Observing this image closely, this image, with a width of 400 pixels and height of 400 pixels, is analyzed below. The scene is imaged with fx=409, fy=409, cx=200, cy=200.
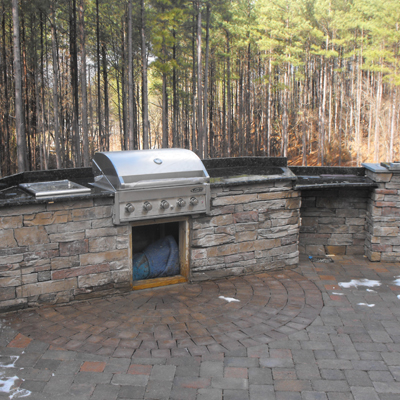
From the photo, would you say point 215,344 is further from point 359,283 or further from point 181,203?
point 359,283

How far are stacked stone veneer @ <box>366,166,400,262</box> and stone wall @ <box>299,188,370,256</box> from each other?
0.88ft

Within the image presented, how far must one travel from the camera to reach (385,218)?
5613 millimetres

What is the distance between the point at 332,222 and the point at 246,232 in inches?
63.8

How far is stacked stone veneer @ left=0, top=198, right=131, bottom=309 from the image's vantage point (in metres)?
3.94

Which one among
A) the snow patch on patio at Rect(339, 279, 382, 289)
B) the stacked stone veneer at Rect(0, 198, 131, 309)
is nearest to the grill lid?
the stacked stone veneer at Rect(0, 198, 131, 309)

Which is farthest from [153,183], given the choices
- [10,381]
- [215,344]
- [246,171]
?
[10,381]

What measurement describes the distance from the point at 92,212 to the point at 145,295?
1.09 meters

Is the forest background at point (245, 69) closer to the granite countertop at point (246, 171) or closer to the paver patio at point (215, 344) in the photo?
the granite countertop at point (246, 171)

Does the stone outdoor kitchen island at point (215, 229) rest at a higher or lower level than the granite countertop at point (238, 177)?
Answer: lower

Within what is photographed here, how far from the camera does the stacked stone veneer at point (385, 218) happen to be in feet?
18.2

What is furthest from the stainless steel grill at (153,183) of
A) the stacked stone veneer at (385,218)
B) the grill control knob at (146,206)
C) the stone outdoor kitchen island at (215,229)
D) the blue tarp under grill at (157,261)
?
the stacked stone veneer at (385,218)

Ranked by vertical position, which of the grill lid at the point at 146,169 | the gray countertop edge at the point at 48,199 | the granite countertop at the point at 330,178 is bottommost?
the gray countertop edge at the point at 48,199

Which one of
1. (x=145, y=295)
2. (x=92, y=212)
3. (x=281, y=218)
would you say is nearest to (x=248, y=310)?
(x=145, y=295)

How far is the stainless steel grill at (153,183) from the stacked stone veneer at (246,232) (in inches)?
11.4
